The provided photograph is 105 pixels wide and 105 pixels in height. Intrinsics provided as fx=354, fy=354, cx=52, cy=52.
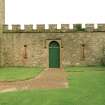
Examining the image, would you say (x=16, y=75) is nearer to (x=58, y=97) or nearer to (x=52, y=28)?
(x=58, y=97)

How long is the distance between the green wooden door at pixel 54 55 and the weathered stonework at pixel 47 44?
37 cm

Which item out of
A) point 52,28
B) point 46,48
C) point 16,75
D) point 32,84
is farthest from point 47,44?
point 32,84

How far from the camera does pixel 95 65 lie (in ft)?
108

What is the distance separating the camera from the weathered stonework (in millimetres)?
32844

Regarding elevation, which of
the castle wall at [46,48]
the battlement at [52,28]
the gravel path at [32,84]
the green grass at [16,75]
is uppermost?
the battlement at [52,28]

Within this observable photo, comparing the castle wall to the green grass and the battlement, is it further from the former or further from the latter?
the green grass

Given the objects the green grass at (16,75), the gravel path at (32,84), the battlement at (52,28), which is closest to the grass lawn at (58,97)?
the gravel path at (32,84)

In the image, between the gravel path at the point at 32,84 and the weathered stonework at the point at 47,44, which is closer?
the gravel path at the point at 32,84

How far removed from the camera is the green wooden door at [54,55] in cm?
3341

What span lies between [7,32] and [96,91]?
67.9ft

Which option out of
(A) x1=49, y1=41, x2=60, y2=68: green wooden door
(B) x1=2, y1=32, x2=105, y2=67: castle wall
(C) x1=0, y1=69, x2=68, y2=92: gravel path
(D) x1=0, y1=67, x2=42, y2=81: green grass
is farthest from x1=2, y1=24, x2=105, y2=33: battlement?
(C) x1=0, y1=69, x2=68, y2=92: gravel path

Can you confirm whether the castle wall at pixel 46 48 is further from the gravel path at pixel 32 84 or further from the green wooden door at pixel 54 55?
the gravel path at pixel 32 84

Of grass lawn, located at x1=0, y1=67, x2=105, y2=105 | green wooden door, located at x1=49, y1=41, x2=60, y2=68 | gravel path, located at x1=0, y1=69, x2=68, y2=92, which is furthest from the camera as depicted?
green wooden door, located at x1=49, y1=41, x2=60, y2=68

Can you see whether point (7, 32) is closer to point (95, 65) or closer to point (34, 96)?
point (95, 65)
